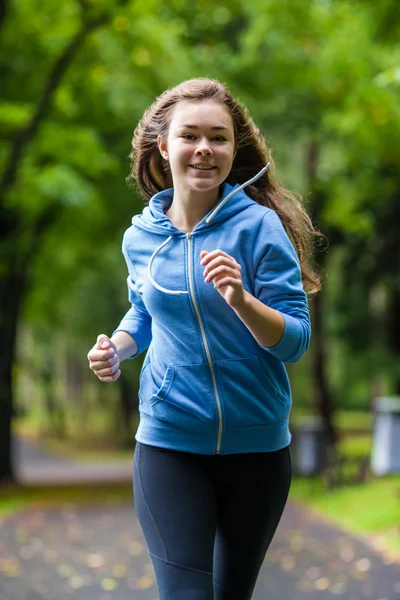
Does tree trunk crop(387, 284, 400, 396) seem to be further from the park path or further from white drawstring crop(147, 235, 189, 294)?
white drawstring crop(147, 235, 189, 294)

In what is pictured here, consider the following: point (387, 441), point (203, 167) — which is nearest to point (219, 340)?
point (203, 167)

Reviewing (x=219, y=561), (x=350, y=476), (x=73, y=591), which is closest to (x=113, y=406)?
(x=350, y=476)

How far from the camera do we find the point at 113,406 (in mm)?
35750

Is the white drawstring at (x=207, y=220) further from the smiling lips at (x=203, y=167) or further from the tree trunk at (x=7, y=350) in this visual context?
the tree trunk at (x=7, y=350)

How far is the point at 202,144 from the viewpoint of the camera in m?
2.75

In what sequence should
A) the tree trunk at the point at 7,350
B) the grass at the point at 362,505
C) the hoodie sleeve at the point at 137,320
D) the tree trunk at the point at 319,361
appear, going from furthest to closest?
the tree trunk at the point at 319,361 < the tree trunk at the point at 7,350 < the grass at the point at 362,505 < the hoodie sleeve at the point at 137,320

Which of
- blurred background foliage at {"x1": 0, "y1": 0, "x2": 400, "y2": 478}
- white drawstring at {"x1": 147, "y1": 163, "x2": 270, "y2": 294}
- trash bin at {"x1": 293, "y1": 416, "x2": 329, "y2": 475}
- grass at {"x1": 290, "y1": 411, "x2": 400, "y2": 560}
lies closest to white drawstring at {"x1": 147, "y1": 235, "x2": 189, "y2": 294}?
white drawstring at {"x1": 147, "y1": 163, "x2": 270, "y2": 294}

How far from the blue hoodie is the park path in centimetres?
505

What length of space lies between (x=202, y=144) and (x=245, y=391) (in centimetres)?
68

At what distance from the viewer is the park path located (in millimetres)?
7762

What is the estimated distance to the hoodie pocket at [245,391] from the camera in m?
2.72

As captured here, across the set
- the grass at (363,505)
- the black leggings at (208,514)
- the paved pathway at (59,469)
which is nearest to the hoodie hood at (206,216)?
the black leggings at (208,514)

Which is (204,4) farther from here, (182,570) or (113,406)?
(113,406)

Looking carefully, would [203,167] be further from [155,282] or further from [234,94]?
[234,94]
